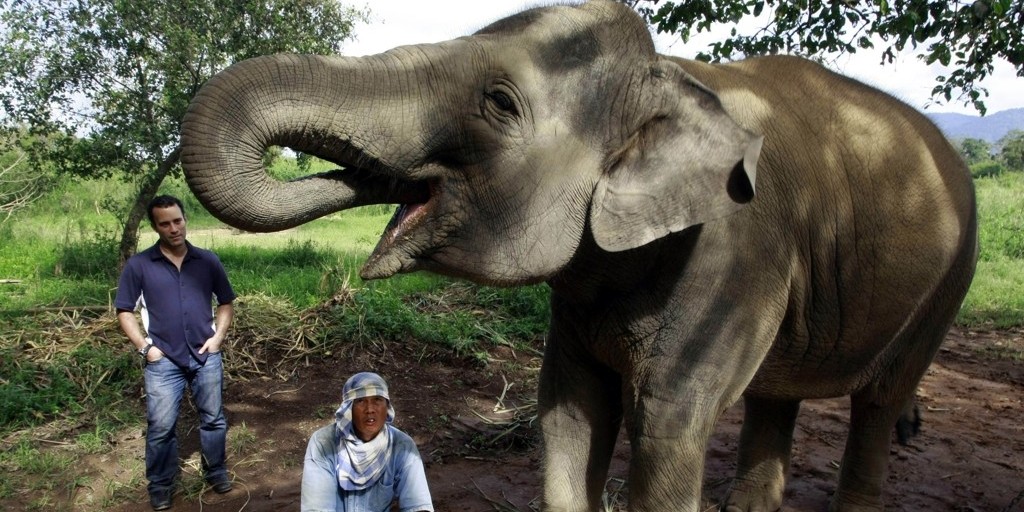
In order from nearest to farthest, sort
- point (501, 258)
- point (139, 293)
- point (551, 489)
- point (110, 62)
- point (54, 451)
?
point (501, 258)
point (551, 489)
point (139, 293)
point (54, 451)
point (110, 62)

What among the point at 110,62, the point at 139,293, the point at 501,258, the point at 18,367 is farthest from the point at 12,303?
the point at 501,258

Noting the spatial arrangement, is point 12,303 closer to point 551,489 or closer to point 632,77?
point 551,489

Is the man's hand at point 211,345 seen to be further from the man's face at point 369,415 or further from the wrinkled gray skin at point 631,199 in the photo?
the wrinkled gray skin at point 631,199

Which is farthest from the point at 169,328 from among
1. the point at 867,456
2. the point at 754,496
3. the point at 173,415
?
the point at 867,456

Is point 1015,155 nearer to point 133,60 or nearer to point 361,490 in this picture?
point 133,60

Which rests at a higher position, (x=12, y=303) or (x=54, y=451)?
(x=12, y=303)

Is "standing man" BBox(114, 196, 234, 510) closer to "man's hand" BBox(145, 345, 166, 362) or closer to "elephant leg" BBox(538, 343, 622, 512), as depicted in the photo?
"man's hand" BBox(145, 345, 166, 362)

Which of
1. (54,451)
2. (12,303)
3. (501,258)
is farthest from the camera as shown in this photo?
(12,303)

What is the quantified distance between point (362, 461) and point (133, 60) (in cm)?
705

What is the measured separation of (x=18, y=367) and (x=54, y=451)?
1146mm

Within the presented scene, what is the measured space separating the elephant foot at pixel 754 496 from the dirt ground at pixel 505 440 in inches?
6.9

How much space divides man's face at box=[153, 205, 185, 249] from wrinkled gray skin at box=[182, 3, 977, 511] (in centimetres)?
231

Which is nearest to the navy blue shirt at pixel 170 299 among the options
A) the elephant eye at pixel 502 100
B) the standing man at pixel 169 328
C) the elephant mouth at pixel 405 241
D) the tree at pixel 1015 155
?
the standing man at pixel 169 328

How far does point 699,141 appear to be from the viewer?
7.91 feet
